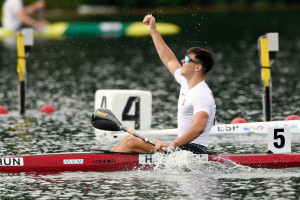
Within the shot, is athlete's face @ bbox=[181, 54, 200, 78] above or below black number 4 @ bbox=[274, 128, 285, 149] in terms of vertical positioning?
above

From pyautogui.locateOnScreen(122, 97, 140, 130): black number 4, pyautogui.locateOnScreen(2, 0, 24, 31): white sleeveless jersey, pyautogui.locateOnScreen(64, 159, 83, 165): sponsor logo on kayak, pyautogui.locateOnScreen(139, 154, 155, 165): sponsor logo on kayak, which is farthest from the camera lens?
pyautogui.locateOnScreen(2, 0, 24, 31): white sleeveless jersey

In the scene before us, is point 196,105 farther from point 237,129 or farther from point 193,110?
point 237,129

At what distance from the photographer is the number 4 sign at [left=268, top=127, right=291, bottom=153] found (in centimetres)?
1390

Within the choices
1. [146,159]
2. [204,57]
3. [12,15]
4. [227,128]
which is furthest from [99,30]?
[204,57]

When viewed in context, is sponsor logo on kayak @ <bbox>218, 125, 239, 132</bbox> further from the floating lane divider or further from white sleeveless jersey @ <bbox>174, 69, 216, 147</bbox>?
the floating lane divider

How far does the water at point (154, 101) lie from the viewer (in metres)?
12.7

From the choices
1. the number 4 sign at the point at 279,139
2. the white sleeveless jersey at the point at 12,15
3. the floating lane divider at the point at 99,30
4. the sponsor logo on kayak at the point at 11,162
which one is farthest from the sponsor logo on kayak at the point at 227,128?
the floating lane divider at the point at 99,30

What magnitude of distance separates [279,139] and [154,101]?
9.34m

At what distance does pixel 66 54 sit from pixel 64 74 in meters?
7.34

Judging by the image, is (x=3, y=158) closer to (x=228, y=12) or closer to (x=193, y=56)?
(x=193, y=56)

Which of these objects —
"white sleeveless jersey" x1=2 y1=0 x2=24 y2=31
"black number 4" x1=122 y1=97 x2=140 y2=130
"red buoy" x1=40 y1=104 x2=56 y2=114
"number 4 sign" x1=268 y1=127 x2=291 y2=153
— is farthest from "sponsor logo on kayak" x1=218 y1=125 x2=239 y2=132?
"white sleeveless jersey" x1=2 y1=0 x2=24 y2=31

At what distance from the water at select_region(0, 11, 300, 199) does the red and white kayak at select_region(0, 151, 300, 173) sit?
118 mm

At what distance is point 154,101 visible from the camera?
2309 cm

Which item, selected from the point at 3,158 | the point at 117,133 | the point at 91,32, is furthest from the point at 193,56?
the point at 91,32
